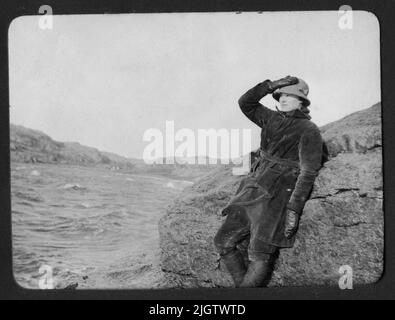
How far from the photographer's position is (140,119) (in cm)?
329

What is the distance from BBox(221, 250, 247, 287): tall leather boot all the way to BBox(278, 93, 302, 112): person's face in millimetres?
774

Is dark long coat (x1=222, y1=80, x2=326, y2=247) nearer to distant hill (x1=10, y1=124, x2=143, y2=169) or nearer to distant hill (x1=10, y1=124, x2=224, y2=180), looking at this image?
distant hill (x1=10, y1=124, x2=224, y2=180)

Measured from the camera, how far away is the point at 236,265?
3.24 metres

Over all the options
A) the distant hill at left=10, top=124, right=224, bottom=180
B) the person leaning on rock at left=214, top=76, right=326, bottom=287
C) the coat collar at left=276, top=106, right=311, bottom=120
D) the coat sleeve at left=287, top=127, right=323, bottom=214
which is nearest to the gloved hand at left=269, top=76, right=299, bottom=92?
the person leaning on rock at left=214, top=76, right=326, bottom=287

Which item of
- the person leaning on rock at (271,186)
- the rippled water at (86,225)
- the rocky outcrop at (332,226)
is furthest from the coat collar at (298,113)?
the rippled water at (86,225)

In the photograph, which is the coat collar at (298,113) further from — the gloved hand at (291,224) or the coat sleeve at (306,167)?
the gloved hand at (291,224)

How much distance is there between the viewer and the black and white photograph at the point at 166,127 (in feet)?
10.7

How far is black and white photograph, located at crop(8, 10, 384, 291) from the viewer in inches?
129

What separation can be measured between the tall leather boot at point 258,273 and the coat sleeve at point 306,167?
31cm

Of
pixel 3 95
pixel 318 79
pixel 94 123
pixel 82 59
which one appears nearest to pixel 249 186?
pixel 318 79

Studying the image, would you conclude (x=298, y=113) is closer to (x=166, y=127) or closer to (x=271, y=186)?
(x=271, y=186)

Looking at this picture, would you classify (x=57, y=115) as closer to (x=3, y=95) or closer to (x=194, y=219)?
(x=3, y=95)

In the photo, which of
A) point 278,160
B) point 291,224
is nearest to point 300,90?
point 278,160

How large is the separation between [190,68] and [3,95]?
980mm
